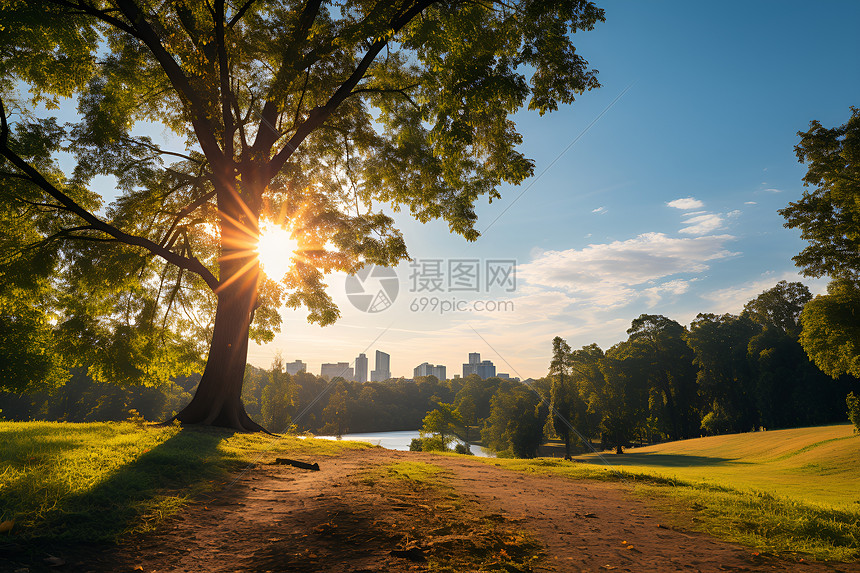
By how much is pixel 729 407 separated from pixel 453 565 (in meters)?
64.2

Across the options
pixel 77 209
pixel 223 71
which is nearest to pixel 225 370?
pixel 77 209

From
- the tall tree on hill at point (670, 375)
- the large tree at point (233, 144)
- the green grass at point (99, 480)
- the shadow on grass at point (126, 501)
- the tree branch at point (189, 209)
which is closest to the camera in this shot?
the shadow on grass at point (126, 501)

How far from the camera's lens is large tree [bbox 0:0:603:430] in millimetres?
9383

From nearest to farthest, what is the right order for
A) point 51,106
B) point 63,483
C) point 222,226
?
point 63,483 → point 51,106 → point 222,226

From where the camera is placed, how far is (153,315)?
17.2 metres

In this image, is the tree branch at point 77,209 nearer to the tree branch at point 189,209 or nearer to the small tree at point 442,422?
the tree branch at point 189,209

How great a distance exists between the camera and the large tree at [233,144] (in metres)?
9.38

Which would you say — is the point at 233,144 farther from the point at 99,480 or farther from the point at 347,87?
the point at 99,480

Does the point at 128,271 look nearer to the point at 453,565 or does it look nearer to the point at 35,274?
the point at 35,274

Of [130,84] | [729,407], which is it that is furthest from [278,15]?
[729,407]

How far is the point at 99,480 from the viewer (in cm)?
449

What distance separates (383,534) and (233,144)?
1211 centimetres

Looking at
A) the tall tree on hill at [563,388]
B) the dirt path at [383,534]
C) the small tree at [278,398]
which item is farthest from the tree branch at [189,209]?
the tall tree on hill at [563,388]

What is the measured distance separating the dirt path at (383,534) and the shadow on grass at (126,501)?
10.3 inches
